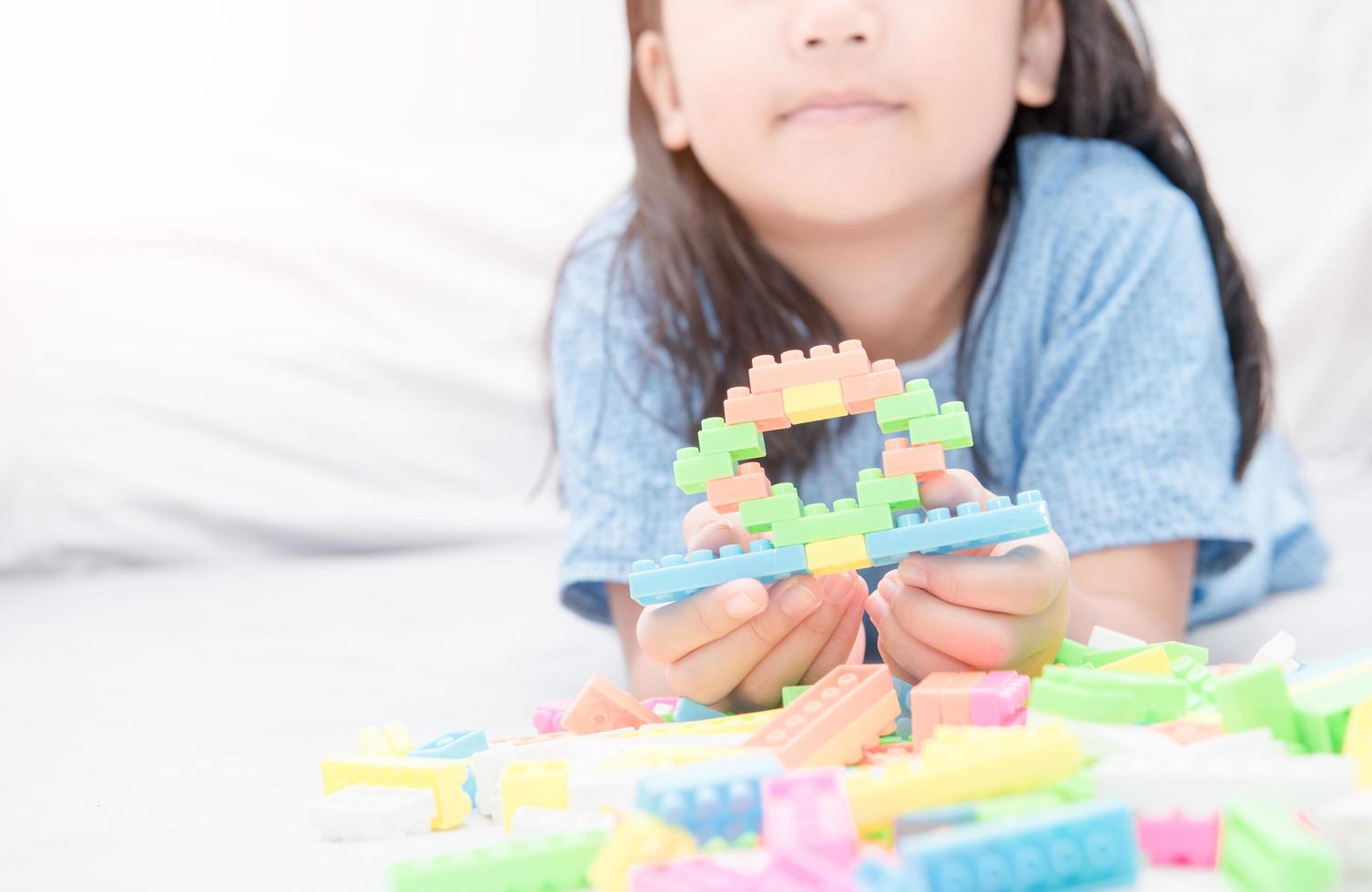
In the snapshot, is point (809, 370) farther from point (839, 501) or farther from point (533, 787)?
point (533, 787)

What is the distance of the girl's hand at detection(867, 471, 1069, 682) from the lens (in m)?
0.76

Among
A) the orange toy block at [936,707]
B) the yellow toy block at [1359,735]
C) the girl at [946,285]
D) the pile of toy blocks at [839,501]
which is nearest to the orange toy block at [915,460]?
the pile of toy blocks at [839,501]

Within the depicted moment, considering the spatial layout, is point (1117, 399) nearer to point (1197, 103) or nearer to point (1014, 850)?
→ point (1014, 850)

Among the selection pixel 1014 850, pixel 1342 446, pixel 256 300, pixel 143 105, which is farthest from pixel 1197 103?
pixel 1014 850

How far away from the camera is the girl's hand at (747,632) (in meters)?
0.77

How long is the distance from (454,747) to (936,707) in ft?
0.90

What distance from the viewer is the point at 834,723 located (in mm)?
667

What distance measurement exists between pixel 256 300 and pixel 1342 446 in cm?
146

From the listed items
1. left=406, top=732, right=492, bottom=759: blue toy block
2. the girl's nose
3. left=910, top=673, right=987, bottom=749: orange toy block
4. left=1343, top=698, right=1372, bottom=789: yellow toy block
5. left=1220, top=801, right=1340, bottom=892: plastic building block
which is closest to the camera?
left=1220, top=801, right=1340, bottom=892: plastic building block

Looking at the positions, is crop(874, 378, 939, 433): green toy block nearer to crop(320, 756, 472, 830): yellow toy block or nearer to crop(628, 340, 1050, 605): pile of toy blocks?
crop(628, 340, 1050, 605): pile of toy blocks

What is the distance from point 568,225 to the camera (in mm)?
2010

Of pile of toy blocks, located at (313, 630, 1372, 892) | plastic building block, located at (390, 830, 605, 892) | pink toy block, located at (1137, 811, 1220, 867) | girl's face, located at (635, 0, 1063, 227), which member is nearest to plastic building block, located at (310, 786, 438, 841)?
pile of toy blocks, located at (313, 630, 1372, 892)

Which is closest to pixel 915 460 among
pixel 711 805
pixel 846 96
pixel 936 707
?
pixel 936 707

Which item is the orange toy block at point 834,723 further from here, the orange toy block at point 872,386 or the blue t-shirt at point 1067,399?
the blue t-shirt at point 1067,399
